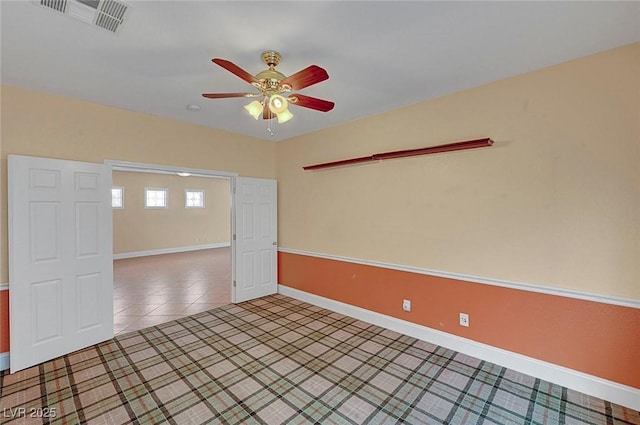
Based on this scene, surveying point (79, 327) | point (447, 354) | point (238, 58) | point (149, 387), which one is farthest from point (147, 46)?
point (447, 354)

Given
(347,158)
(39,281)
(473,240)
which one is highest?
(347,158)

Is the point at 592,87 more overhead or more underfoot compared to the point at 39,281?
more overhead

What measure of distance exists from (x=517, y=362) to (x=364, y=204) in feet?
7.30

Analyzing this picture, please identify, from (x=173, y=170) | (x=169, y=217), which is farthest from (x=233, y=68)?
(x=169, y=217)

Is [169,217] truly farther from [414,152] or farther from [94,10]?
[414,152]

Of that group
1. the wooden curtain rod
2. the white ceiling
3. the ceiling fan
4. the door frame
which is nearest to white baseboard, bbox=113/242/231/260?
the door frame

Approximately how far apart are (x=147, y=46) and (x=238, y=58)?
64cm

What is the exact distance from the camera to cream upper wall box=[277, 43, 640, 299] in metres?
2.11

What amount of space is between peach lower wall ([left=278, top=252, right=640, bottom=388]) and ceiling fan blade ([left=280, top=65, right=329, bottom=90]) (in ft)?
7.83

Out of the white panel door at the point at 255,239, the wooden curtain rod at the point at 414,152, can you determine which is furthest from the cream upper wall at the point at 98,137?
the wooden curtain rod at the point at 414,152

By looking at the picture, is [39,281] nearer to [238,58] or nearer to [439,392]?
[238,58]

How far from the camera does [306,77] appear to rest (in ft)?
6.03

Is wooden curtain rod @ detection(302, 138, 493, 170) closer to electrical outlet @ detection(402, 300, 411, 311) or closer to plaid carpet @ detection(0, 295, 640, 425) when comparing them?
electrical outlet @ detection(402, 300, 411, 311)

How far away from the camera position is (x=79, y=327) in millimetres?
2947
